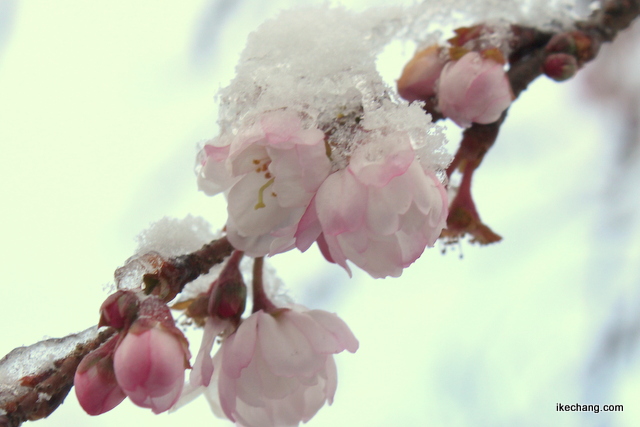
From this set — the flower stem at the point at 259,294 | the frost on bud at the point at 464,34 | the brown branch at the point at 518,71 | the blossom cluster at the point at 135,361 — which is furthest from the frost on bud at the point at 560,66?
the blossom cluster at the point at 135,361

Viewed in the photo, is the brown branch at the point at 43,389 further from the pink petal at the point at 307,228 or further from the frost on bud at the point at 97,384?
the pink petal at the point at 307,228

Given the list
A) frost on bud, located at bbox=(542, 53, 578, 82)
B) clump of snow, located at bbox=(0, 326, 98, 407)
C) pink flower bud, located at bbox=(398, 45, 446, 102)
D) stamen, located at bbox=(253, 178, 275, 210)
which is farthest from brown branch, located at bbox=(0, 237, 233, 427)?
frost on bud, located at bbox=(542, 53, 578, 82)

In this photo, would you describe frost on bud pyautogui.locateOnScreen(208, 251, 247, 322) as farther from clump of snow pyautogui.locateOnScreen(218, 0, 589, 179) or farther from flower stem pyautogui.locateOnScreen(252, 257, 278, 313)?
clump of snow pyautogui.locateOnScreen(218, 0, 589, 179)

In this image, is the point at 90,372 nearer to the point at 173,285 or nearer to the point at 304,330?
the point at 173,285

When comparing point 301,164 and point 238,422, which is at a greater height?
point 301,164

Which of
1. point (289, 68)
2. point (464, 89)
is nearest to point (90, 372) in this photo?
point (289, 68)

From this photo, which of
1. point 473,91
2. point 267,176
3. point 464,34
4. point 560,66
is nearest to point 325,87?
point 267,176

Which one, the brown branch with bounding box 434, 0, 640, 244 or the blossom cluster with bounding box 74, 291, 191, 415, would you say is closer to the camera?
the blossom cluster with bounding box 74, 291, 191, 415
